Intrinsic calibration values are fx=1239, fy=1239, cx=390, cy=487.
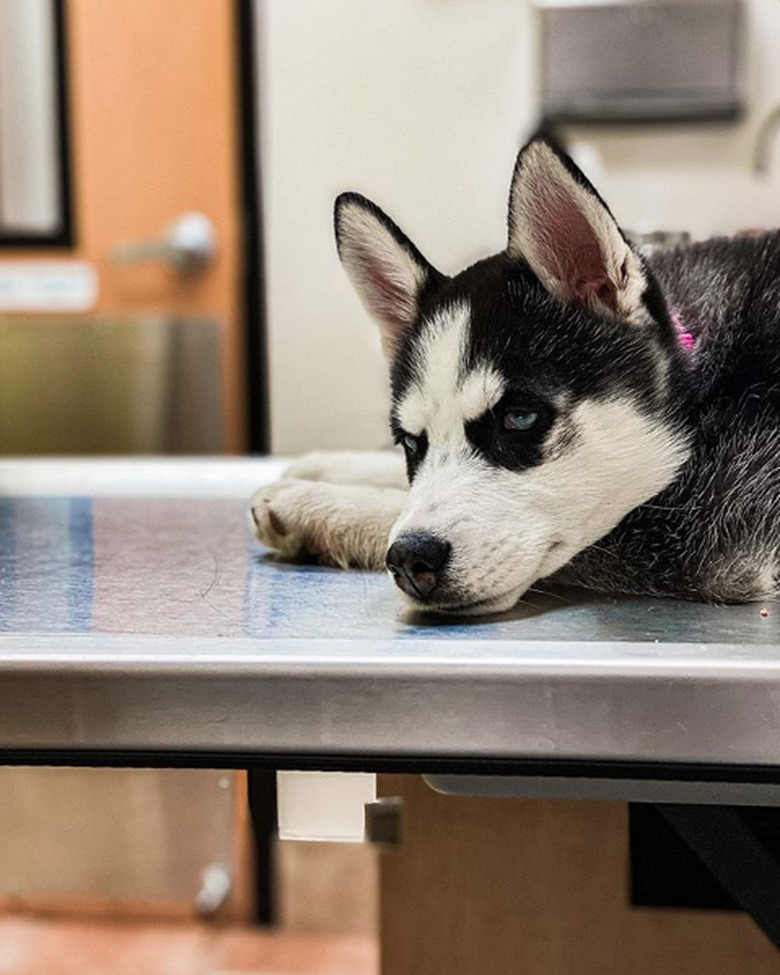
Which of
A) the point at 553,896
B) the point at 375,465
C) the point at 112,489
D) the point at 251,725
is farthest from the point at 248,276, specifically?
the point at 251,725

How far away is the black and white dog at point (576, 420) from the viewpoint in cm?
82

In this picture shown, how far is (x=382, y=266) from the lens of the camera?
987mm

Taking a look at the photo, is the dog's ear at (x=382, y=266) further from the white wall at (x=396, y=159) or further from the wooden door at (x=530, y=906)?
the white wall at (x=396, y=159)

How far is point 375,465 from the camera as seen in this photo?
120cm

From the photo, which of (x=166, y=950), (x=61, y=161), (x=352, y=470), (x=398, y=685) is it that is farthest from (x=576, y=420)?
(x=61, y=161)

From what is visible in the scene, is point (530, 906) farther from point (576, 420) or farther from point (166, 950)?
point (166, 950)

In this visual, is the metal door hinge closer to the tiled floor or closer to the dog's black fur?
the dog's black fur

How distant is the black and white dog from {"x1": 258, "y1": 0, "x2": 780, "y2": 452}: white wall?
160 cm

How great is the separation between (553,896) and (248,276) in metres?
1.76

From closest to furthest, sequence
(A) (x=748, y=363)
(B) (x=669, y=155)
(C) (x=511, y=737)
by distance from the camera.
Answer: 1. (C) (x=511, y=737)
2. (A) (x=748, y=363)
3. (B) (x=669, y=155)

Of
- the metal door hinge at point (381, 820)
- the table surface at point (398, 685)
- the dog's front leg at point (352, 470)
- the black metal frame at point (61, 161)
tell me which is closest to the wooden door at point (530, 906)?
the metal door hinge at point (381, 820)

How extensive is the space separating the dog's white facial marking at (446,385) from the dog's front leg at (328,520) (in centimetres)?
9

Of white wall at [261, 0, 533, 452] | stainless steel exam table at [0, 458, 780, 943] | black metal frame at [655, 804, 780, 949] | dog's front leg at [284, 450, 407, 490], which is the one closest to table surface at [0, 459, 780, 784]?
stainless steel exam table at [0, 458, 780, 943]

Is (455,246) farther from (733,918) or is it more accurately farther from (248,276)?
(733,918)
